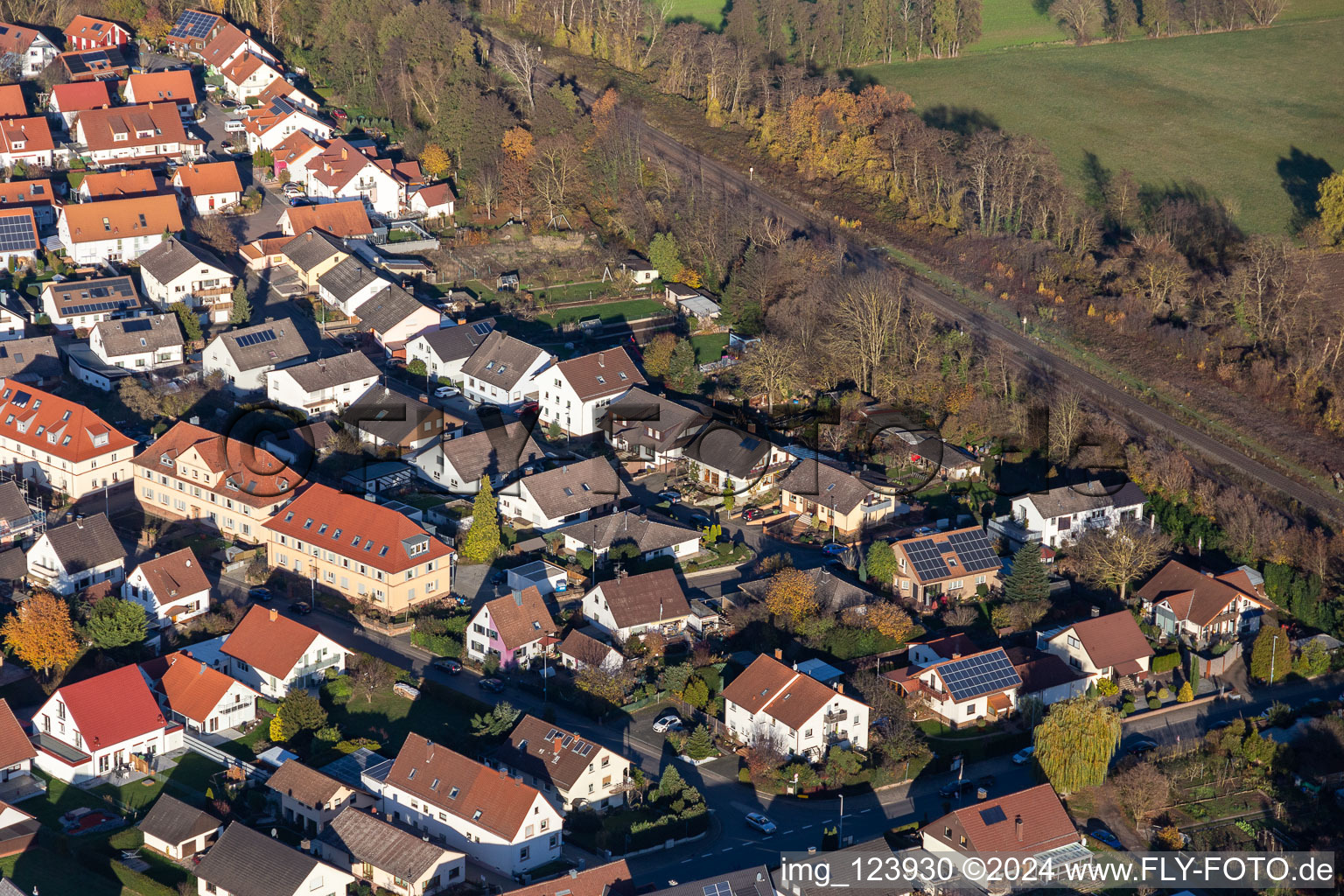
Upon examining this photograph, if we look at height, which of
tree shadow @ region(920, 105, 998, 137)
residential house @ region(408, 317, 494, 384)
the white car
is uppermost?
tree shadow @ region(920, 105, 998, 137)

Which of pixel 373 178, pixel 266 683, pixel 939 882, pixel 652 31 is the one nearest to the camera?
pixel 939 882

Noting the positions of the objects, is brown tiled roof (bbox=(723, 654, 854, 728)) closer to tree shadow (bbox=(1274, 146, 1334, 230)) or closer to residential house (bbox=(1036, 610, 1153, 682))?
residential house (bbox=(1036, 610, 1153, 682))

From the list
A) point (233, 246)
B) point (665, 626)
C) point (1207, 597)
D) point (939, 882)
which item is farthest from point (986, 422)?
point (233, 246)

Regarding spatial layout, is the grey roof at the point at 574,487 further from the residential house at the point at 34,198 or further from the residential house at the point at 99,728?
the residential house at the point at 34,198

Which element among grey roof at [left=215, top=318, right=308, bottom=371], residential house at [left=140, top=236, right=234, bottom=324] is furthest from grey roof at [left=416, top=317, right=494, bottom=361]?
residential house at [left=140, top=236, right=234, bottom=324]

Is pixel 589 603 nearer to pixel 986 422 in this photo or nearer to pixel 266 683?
pixel 266 683

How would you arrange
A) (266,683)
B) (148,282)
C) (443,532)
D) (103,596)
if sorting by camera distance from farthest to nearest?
(148,282)
(443,532)
(103,596)
(266,683)
